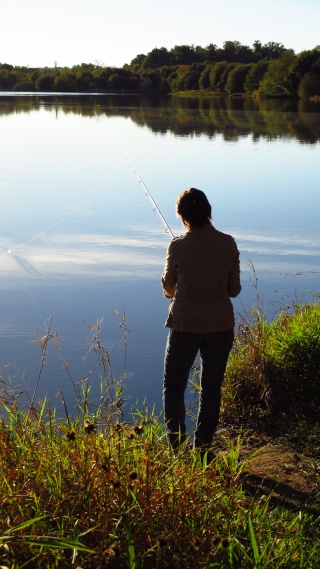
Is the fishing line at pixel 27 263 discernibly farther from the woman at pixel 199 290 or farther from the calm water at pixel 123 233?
the woman at pixel 199 290

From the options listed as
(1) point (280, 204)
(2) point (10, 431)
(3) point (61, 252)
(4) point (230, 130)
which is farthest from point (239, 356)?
(4) point (230, 130)

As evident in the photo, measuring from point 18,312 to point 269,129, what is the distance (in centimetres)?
2020

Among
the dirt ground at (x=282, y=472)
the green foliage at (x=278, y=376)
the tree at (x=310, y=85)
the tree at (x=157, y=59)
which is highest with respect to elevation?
the tree at (x=157, y=59)

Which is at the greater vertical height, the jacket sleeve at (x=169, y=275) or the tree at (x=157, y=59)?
the tree at (x=157, y=59)

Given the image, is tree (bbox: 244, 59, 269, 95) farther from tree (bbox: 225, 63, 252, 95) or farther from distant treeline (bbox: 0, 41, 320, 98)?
tree (bbox: 225, 63, 252, 95)

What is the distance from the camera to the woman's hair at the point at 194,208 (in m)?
4.01

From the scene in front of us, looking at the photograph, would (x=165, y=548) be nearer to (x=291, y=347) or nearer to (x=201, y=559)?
(x=201, y=559)

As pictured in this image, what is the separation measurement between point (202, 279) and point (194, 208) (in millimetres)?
356

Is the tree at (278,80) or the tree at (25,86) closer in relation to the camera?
the tree at (278,80)

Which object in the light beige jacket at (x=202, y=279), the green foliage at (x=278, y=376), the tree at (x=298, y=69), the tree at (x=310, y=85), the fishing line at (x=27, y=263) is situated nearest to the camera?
the light beige jacket at (x=202, y=279)

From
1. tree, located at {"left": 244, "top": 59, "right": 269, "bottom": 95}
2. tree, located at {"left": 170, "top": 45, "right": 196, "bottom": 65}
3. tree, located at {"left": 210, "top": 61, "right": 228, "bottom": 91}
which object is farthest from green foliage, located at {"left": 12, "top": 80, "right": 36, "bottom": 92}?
tree, located at {"left": 170, "top": 45, "right": 196, "bottom": 65}

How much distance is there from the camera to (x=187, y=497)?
302 centimetres

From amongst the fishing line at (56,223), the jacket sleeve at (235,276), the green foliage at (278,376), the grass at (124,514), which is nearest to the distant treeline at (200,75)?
the fishing line at (56,223)

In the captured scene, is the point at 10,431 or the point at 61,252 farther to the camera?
the point at 61,252
